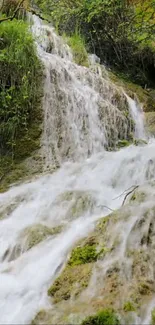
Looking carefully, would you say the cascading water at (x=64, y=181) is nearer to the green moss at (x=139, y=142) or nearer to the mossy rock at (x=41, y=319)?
the mossy rock at (x=41, y=319)

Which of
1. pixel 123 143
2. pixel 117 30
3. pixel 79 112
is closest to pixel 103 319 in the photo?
pixel 123 143

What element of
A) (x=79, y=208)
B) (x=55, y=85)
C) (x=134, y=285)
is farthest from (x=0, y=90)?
(x=134, y=285)

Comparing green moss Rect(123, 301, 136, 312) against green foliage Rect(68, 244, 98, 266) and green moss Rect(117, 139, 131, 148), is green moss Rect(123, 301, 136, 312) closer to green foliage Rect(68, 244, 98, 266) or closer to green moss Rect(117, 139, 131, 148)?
green foliage Rect(68, 244, 98, 266)

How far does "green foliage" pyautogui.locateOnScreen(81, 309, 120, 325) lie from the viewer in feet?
7.20

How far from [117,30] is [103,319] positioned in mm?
8471

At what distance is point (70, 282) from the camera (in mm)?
2629

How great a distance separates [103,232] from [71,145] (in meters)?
2.95

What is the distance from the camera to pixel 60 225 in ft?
11.7

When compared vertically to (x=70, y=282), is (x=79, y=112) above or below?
above

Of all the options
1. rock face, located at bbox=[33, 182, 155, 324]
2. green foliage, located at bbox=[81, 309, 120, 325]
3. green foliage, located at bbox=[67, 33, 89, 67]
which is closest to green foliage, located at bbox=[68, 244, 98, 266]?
rock face, located at bbox=[33, 182, 155, 324]

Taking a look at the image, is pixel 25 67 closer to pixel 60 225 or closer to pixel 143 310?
pixel 60 225

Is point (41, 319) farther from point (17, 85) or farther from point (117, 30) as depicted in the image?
point (117, 30)

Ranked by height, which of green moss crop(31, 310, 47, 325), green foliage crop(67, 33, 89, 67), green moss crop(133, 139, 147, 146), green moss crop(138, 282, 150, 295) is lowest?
green moss crop(31, 310, 47, 325)

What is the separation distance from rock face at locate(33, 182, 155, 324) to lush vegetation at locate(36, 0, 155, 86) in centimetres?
695
